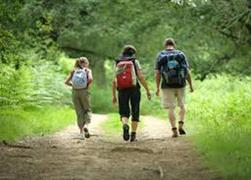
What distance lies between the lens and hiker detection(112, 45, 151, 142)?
12.9 metres

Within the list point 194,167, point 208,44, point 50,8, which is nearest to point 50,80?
point 50,8

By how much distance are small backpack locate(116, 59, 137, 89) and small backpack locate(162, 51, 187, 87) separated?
71cm

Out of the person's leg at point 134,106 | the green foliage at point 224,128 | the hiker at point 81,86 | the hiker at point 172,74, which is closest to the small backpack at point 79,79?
the hiker at point 81,86

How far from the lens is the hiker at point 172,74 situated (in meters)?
13.1

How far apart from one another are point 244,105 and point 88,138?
4.39 metres

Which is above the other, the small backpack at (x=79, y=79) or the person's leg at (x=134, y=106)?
the small backpack at (x=79, y=79)

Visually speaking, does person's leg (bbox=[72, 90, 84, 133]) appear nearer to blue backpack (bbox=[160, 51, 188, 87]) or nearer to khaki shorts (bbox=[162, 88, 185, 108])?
khaki shorts (bbox=[162, 88, 185, 108])

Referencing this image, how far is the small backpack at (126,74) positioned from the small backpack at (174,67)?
710 mm

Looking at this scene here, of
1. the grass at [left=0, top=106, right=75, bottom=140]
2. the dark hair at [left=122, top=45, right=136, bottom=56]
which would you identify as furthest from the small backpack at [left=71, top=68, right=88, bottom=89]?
the grass at [left=0, top=106, right=75, bottom=140]

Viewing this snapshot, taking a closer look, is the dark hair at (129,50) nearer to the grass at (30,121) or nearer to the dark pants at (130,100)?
the dark pants at (130,100)

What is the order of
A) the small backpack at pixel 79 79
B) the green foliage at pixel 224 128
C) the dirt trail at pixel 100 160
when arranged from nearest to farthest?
the dirt trail at pixel 100 160 → the green foliage at pixel 224 128 → the small backpack at pixel 79 79

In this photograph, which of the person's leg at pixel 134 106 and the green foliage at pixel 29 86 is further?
the green foliage at pixel 29 86

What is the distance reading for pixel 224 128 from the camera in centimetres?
1258

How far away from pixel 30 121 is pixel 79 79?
2.53 meters
